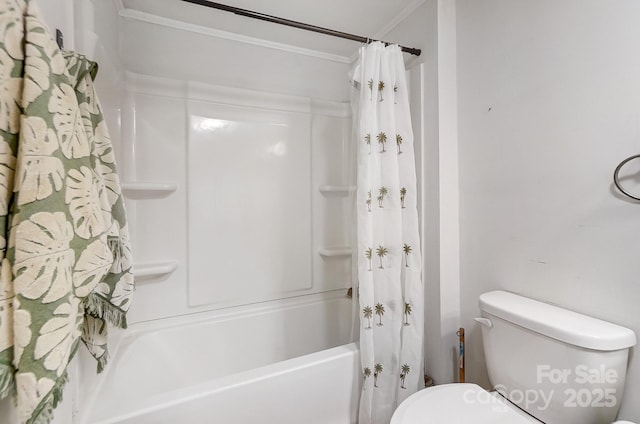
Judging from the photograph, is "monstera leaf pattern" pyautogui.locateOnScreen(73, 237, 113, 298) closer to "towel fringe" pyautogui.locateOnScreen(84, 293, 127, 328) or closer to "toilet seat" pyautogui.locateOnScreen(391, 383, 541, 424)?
"towel fringe" pyautogui.locateOnScreen(84, 293, 127, 328)

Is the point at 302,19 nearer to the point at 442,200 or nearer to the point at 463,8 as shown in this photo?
the point at 463,8

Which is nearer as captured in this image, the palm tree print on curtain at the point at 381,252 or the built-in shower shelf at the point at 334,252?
the palm tree print on curtain at the point at 381,252

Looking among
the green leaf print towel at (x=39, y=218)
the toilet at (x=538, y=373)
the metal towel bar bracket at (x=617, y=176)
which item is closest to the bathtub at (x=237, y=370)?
the toilet at (x=538, y=373)

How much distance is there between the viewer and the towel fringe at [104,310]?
753 millimetres

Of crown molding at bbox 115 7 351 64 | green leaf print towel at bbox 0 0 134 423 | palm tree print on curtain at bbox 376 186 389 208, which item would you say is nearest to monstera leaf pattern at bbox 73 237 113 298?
green leaf print towel at bbox 0 0 134 423

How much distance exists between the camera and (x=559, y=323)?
0.84 meters

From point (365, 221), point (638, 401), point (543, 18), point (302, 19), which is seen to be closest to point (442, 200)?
point (365, 221)

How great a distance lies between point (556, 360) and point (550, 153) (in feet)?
2.36

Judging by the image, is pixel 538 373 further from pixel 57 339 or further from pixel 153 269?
pixel 153 269

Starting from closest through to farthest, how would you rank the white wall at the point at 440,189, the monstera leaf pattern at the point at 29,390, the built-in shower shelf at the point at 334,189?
the monstera leaf pattern at the point at 29,390
the white wall at the point at 440,189
the built-in shower shelf at the point at 334,189

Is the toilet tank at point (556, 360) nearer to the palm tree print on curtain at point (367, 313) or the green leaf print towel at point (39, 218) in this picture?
the palm tree print on curtain at point (367, 313)

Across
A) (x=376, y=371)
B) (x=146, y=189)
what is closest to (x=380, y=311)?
(x=376, y=371)

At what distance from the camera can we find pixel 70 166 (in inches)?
22.6

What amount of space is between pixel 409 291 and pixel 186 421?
1.02 meters
